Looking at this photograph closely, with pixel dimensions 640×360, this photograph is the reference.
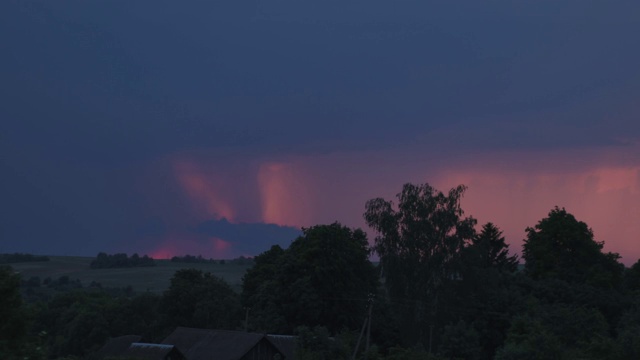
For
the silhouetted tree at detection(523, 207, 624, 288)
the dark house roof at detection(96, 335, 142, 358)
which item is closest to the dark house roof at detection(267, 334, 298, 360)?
the dark house roof at detection(96, 335, 142, 358)

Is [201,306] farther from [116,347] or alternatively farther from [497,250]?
[497,250]

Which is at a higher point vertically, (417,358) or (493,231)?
(493,231)

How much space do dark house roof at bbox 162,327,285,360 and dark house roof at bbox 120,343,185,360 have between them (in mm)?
1307

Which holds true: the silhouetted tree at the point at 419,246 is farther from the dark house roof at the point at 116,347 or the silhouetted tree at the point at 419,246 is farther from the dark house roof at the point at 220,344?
the dark house roof at the point at 116,347

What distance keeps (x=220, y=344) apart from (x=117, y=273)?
124816mm

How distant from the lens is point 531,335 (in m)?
41.6

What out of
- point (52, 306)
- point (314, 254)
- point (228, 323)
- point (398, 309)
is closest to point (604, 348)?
point (398, 309)

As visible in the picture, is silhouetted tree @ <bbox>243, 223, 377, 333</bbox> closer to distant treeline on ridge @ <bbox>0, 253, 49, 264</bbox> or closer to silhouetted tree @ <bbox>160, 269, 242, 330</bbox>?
silhouetted tree @ <bbox>160, 269, 242, 330</bbox>

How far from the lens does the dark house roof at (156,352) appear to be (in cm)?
5703

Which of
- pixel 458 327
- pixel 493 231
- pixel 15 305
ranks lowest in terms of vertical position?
pixel 15 305

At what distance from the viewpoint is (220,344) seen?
194 ft

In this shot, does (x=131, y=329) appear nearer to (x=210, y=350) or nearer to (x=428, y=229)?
(x=210, y=350)

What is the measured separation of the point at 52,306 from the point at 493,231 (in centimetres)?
5479

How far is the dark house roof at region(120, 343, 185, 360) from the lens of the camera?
57031 mm
